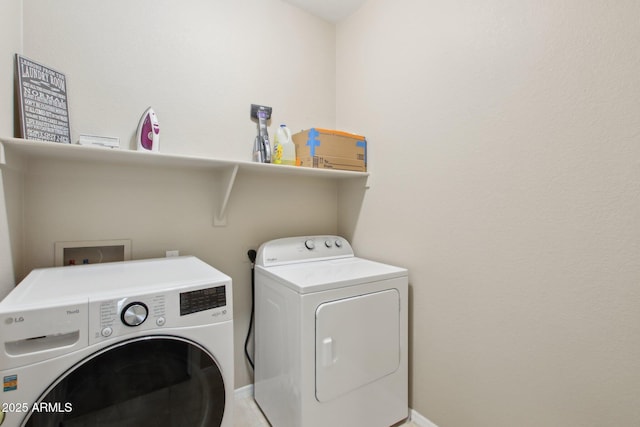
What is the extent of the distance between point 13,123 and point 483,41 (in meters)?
2.12

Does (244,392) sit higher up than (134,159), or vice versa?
(134,159)

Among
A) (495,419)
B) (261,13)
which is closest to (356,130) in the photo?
(261,13)

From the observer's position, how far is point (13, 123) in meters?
1.22

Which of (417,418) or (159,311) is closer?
(159,311)

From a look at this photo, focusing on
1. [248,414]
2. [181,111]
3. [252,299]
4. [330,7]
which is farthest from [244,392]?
[330,7]

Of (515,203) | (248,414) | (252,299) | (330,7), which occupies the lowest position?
(248,414)

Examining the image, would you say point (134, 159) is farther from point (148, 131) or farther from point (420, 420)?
point (420, 420)

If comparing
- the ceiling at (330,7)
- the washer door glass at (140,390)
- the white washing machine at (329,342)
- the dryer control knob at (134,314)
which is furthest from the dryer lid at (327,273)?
the ceiling at (330,7)

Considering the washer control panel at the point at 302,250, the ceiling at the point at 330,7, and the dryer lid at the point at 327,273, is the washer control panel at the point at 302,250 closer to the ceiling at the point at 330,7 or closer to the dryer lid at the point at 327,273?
the dryer lid at the point at 327,273

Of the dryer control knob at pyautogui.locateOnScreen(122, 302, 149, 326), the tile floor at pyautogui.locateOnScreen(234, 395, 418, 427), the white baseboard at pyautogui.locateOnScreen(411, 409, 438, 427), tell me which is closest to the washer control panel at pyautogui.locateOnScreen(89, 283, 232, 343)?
the dryer control knob at pyautogui.locateOnScreen(122, 302, 149, 326)

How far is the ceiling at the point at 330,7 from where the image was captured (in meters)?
2.04

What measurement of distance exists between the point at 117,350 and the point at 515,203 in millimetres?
1592

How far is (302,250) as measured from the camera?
1.87 metres

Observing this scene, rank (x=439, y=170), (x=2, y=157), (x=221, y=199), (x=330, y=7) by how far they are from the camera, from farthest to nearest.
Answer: (x=330, y=7), (x=221, y=199), (x=439, y=170), (x=2, y=157)
